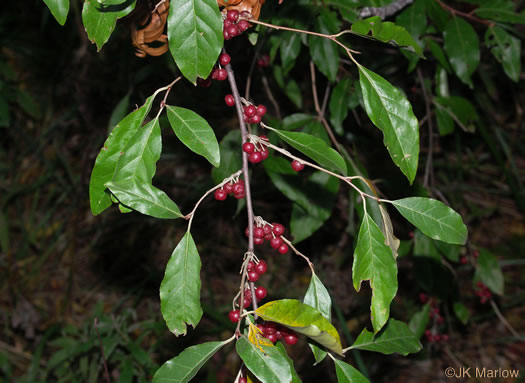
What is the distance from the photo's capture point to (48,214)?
2.56 m

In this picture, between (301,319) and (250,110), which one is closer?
(301,319)

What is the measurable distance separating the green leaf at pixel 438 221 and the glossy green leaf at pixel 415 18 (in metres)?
0.67

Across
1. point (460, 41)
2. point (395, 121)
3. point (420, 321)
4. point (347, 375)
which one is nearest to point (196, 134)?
point (395, 121)

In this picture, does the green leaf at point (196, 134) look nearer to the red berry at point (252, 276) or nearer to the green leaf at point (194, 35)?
the green leaf at point (194, 35)

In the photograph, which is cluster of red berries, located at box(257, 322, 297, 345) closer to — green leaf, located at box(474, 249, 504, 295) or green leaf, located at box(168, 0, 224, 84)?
green leaf, located at box(168, 0, 224, 84)

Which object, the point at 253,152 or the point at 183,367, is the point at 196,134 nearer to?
the point at 253,152

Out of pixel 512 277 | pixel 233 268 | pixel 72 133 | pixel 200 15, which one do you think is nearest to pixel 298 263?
pixel 233 268

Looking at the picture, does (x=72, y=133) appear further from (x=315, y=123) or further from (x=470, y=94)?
(x=470, y=94)

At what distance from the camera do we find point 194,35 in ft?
2.29

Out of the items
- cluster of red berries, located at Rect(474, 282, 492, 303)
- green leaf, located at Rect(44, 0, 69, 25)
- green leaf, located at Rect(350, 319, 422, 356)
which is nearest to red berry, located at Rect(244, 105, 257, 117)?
green leaf, located at Rect(44, 0, 69, 25)

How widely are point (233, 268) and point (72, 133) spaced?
4.00ft

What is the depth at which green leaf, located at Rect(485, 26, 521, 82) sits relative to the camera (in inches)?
55.1

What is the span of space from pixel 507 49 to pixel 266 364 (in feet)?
3.91

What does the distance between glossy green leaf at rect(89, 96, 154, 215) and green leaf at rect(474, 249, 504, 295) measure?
1418 mm
